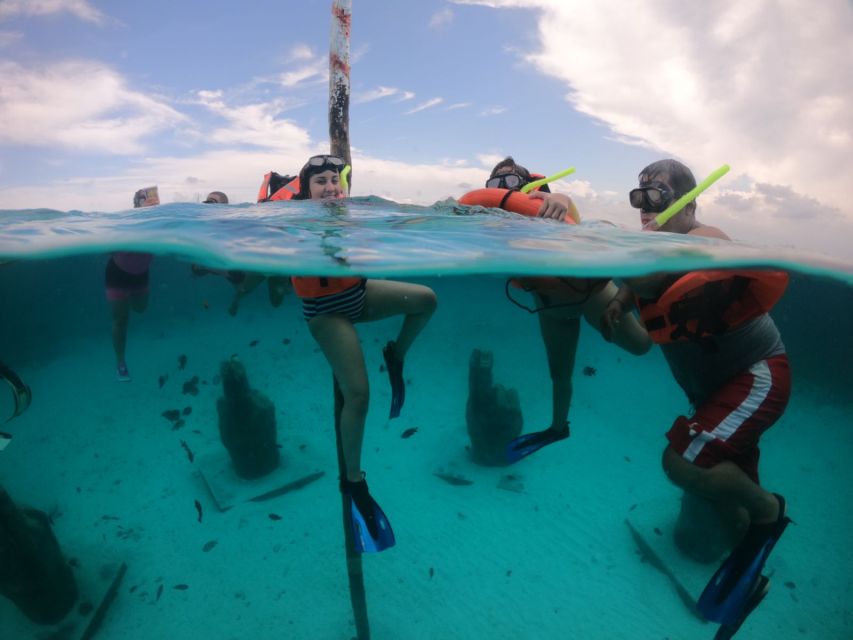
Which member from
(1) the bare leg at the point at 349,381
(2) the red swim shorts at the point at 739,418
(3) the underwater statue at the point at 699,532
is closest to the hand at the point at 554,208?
(2) the red swim shorts at the point at 739,418

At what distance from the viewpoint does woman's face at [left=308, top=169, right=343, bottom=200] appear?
21.0ft

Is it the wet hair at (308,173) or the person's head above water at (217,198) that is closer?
the wet hair at (308,173)

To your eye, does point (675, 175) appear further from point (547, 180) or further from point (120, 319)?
point (120, 319)

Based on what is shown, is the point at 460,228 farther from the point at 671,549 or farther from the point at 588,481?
the point at 588,481

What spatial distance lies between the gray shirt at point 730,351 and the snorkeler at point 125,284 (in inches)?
367

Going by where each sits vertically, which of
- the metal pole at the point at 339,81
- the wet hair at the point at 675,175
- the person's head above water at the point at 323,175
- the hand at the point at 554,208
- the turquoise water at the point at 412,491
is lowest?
the turquoise water at the point at 412,491

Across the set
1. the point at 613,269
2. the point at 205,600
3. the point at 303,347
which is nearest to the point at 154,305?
the point at 303,347

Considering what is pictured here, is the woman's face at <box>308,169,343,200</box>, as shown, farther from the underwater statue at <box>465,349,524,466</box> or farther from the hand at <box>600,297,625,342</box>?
the underwater statue at <box>465,349,524,466</box>

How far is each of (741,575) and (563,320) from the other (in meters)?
2.97

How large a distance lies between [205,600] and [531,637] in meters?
5.94

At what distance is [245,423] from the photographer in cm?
916

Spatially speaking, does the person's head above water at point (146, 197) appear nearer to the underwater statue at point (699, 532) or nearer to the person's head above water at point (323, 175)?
the person's head above water at point (323, 175)

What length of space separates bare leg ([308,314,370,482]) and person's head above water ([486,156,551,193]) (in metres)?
3.18

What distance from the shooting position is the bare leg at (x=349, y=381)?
409 cm
